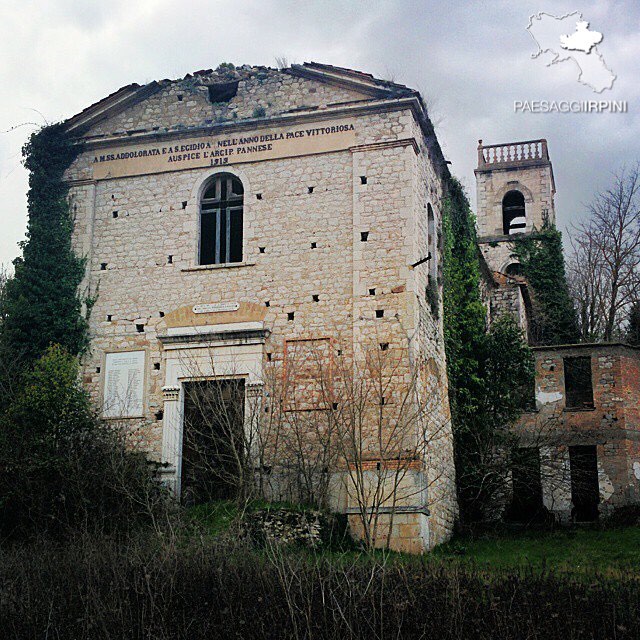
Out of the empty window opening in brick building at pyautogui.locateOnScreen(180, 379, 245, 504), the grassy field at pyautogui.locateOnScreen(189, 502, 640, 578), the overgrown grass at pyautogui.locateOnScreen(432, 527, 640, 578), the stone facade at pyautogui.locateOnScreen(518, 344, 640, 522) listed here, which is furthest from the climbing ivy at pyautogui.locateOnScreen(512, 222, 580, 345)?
the empty window opening in brick building at pyautogui.locateOnScreen(180, 379, 245, 504)

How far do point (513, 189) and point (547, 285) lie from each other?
25.3ft

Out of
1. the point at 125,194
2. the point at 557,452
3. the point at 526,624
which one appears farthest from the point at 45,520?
the point at 557,452

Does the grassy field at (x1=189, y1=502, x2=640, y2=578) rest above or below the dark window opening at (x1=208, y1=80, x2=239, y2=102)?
below

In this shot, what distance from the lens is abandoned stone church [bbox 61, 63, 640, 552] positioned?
63.1ft

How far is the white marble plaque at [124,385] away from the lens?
2109 centimetres

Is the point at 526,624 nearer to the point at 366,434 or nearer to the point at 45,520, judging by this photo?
the point at 366,434

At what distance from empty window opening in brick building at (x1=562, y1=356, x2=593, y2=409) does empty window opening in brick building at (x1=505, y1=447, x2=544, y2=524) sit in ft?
7.14

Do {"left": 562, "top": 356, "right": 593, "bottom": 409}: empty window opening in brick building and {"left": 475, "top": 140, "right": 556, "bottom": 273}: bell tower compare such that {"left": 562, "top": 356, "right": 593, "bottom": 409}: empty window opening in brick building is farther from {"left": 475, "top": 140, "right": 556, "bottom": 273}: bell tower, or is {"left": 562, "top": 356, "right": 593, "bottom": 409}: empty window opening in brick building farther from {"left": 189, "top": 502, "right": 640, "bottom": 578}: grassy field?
{"left": 475, "top": 140, "right": 556, "bottom": 273}: bell tower

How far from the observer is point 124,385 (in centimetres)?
2131

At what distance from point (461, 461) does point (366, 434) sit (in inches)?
148

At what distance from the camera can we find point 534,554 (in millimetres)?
18156

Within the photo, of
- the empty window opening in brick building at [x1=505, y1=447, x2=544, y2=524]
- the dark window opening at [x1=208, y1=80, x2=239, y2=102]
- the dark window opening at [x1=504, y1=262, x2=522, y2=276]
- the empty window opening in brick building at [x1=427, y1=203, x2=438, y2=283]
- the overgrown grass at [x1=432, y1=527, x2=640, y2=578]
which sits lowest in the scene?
the overgrown grass at [x1=432, y1=527, x2=640, y2=578]

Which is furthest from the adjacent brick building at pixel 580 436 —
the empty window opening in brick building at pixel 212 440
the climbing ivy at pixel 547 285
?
the climbing ivy at pixel 547 285

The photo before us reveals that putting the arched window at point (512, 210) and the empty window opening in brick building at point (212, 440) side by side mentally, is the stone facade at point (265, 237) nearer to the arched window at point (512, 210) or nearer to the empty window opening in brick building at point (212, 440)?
the empty window opening in brick building at point (212, 440)
